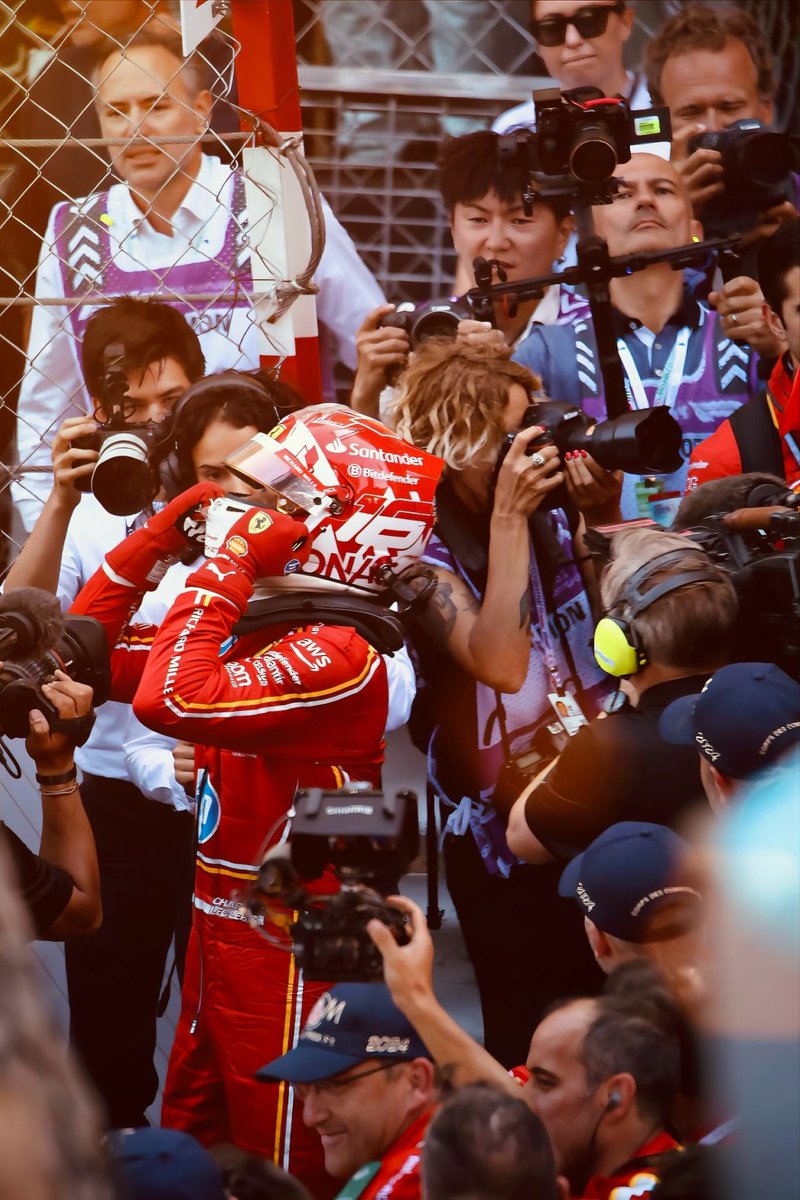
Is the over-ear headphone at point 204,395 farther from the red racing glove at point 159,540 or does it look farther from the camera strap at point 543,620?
the camera strap at point 543,620

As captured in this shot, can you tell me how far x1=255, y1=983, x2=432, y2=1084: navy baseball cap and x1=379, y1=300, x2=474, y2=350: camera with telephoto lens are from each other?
135 centimetres

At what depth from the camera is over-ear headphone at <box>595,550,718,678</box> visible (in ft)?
7.73

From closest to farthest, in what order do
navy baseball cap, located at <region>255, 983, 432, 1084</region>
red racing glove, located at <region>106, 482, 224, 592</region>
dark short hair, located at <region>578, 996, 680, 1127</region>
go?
dark short hair, located at <region>578, 996, 680, 1127</region>, navy baseball cap, located at <region>255, 983, 432, 1084</region>, red racing glove, located at <region>106, 482, 224, 592</region>

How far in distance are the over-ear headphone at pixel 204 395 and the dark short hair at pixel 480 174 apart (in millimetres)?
869

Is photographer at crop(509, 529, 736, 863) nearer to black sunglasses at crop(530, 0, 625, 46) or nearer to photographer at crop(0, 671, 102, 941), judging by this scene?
photographer at crop(0, 671, 102, 941)

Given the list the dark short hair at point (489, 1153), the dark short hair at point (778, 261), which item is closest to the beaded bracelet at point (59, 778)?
the dark short hair at point (489, 1153)

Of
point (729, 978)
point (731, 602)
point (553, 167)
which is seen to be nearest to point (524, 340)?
point (553, 167)

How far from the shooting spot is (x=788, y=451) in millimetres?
2855

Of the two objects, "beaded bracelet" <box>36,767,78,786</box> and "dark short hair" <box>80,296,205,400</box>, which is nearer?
"beaded bracelet" <box>36,767,78,786</box>

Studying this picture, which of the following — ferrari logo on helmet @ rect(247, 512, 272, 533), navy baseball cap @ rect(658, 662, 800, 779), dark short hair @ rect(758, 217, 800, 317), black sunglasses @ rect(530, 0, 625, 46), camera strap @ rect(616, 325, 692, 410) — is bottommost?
navy baseball cap @ rect(658, 662, 800, 779)

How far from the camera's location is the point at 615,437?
8.60 feet

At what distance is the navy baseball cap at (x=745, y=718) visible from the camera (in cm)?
201

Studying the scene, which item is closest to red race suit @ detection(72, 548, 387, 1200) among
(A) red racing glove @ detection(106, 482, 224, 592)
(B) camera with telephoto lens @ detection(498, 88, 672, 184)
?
(A) red racing glove @ detection(106, 482, 224, 592)

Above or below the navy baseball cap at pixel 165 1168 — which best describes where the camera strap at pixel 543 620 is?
above
